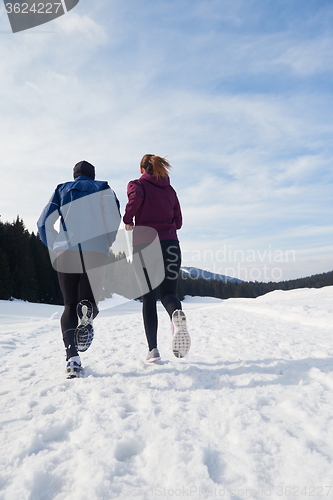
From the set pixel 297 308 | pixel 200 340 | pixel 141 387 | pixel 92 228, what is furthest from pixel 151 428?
pixel 297 308

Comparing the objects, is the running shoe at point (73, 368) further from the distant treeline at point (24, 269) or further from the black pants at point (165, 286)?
the distant treeline at point (24, 269)

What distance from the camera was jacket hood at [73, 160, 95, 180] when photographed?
3.10 meters

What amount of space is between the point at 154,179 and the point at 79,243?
3.49 ft

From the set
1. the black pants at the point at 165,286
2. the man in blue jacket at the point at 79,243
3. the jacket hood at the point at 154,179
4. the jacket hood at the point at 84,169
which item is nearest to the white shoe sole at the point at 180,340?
the black pants at the point at 165,286

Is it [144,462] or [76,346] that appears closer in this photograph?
[144,462]

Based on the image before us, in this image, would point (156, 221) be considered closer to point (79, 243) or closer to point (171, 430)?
point (79, 243)

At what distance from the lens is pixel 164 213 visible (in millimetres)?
3141

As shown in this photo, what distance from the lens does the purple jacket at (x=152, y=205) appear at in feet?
9.91

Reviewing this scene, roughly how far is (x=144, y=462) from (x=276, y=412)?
956 mm

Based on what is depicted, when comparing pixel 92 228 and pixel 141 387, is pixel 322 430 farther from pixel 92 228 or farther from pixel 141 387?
pixel 92 228

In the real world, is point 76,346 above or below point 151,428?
above

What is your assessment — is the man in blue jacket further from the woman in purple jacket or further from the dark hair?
the dark hair

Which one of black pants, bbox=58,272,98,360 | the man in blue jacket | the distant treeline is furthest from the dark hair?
the distant treeline

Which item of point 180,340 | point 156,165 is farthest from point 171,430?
point 156,165
